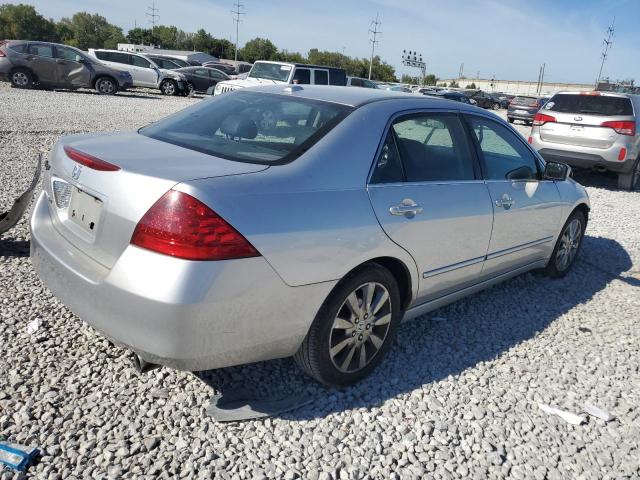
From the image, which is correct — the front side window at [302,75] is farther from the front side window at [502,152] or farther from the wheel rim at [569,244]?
the front side window at [502,152]

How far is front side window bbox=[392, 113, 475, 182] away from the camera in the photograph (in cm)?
321

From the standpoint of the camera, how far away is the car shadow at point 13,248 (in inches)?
172

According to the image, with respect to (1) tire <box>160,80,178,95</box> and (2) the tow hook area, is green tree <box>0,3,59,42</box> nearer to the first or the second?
(1) tire <box>160,80,178,95</box>

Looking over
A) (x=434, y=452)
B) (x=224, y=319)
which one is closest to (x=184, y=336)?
(x=224, y=319)

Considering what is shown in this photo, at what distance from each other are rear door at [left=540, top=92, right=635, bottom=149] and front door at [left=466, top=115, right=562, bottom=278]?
567cm

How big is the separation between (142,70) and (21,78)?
228 inches

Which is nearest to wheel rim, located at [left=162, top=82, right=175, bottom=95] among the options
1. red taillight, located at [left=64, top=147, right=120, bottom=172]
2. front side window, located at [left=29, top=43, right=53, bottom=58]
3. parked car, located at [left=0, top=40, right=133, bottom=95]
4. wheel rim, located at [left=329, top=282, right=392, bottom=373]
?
parked car, located at [left=0, top=40, right=133, bottom=95]

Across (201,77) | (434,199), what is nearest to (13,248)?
(434,199)

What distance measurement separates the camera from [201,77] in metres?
26.2

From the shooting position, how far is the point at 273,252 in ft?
7.68

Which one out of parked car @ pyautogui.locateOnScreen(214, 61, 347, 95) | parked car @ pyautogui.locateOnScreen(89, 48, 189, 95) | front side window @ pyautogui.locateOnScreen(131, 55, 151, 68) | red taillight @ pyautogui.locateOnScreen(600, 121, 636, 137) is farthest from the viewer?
front side window @ pyautogui.locateOnScreen(131, 55, 151, 68)

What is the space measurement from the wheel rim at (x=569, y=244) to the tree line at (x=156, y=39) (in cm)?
8931

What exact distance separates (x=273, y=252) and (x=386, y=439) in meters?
1.12

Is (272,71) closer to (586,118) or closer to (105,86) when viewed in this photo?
(105,86)
